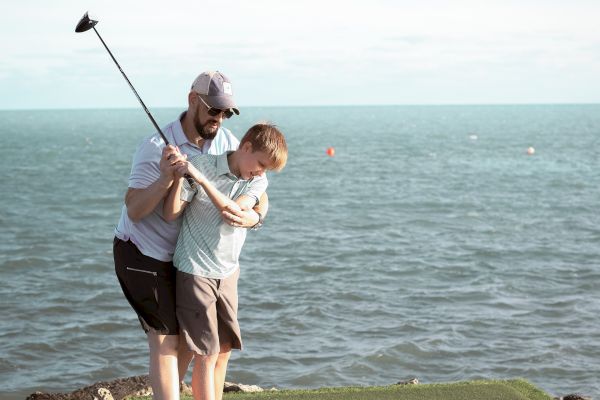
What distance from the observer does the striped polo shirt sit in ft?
15.5

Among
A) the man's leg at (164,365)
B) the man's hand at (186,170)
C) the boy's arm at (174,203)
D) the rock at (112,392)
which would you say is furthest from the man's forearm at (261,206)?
the rock at (112,392)

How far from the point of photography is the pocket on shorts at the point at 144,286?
189 inches

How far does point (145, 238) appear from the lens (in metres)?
4.79

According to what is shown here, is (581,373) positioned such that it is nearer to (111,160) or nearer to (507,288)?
(507,288)

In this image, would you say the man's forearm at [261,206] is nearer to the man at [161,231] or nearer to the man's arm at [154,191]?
the man at [161,231]

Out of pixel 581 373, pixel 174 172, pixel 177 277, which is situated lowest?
pixel 581 373

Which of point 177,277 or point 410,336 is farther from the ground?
point 177,277

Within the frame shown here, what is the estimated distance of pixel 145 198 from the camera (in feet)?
15.1

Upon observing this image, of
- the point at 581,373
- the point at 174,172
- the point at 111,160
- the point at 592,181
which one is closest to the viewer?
the point at 174,172

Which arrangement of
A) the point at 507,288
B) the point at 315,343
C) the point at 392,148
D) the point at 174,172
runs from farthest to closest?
the point at 392,148 < the point at 507,288 < the point at 315,343 < the point at 174,172

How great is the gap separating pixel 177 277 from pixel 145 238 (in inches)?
9.7

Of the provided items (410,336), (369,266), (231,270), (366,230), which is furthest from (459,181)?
(231,270)

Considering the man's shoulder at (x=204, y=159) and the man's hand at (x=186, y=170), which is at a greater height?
the man's shoulder at (x=204, y=159)

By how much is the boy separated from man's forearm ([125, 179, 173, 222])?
59mm
